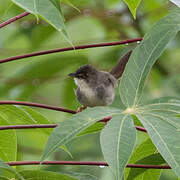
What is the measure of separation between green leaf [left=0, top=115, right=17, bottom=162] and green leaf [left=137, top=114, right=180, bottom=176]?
0.82 meters

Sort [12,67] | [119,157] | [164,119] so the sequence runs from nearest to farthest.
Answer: [119,157]
[164,119]
[12,67]

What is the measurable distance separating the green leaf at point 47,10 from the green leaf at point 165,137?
502 mm

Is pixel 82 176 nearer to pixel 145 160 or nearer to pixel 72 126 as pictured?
pixel 145 160

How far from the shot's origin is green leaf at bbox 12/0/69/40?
1.77m

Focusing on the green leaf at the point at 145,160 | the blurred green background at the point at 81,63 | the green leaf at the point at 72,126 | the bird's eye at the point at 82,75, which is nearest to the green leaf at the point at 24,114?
the green leaf at the point at 145,160

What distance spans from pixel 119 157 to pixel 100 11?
3.42 m

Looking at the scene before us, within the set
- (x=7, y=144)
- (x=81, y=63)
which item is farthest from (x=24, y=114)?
(x=81, y=63)

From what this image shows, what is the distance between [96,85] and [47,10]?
93.2 inches

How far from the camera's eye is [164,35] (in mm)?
2158

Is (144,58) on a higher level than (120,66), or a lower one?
higher

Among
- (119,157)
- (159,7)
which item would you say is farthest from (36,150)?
(119,157)

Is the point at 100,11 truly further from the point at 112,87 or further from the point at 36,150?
the point at 36,150

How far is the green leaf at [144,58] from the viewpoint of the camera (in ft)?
7.04

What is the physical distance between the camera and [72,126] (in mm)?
1845
